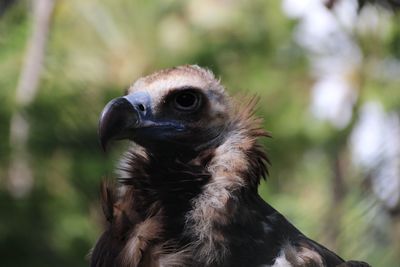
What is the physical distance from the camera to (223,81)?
7.11 m

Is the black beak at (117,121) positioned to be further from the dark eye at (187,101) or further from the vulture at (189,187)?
the dark eye at (187,101)

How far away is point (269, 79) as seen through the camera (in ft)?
31.7

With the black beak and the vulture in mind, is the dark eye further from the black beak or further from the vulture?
the black beak

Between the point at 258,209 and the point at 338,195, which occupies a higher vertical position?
the point at 258,209

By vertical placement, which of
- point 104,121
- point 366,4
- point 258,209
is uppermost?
point 366,4

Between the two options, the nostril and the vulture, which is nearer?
the vulture

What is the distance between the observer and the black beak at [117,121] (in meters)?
3.08

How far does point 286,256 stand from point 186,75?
806 mm

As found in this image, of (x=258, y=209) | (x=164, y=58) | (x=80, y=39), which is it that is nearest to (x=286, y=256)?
(x=258, y=209)

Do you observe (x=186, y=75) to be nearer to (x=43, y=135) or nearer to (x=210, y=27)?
(x=43, y=135)

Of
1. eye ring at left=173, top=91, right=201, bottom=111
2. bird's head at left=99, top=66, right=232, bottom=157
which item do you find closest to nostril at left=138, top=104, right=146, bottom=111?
bird's head at left=99, top=66, right=232, bottom=157

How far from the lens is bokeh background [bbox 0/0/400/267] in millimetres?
4484

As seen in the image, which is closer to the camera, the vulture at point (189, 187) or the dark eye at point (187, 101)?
the vulture at point (189, 187)

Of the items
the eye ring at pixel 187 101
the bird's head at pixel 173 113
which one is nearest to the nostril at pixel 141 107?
the bird's head at pixel 173 113
